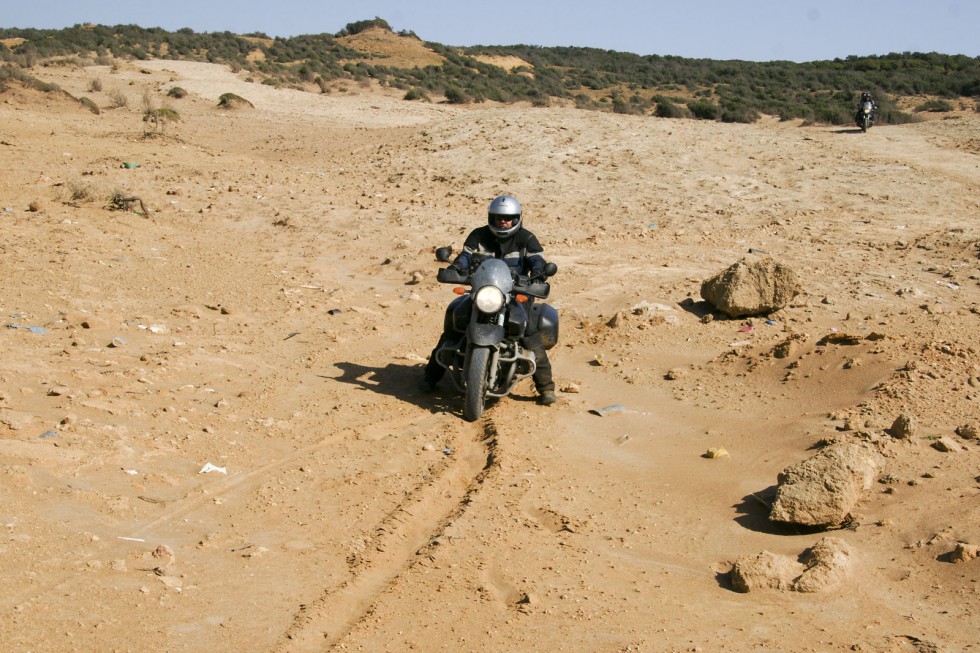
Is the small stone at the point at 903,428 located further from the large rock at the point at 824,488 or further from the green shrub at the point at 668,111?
the green shrub at the point at 668,111

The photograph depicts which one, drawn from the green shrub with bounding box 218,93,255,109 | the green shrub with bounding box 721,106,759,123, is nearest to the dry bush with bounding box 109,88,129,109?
the green shrub with bounding box 218,93,255,109

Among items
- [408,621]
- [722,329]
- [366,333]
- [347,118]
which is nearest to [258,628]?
[408,621]

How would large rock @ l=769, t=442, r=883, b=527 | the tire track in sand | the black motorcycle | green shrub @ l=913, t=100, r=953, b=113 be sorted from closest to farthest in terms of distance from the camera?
the tire track in sand, large rock @ l=769, t=442, r=883, b=527, the black motorcycle, green shrub @ l=913, t=100, r=953, b=113

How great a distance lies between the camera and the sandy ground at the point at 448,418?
476cm

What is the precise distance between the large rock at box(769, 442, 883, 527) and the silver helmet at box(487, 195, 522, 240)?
340 cm

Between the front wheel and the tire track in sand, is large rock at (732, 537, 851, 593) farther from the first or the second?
the front wheel

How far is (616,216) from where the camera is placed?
15.5m

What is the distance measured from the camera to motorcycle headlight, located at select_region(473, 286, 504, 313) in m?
7.57

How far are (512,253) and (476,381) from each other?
137 cm

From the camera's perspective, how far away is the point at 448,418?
8031mm

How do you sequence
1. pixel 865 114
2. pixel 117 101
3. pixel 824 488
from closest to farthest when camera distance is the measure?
pixel 824 488 → pixel 117 101 → pixel 865 114

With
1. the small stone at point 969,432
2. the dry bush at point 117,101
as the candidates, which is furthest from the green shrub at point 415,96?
the small stone at point 969,432

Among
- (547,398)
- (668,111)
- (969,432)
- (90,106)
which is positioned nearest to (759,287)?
(547,398)

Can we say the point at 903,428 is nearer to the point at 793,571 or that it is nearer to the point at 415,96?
the point at 793,571
